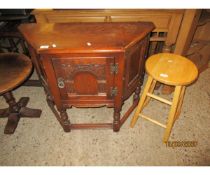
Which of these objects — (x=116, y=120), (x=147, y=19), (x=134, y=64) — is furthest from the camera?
(x=116, y=120)

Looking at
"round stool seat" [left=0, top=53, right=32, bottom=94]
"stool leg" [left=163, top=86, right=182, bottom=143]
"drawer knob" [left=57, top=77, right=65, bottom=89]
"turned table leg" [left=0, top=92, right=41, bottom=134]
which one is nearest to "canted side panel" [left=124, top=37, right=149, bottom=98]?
Result: "stool leg" [left=163, top=86, right=182, bottom=143]

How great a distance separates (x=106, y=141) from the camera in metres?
1.71

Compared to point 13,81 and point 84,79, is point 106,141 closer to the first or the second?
point 84,79

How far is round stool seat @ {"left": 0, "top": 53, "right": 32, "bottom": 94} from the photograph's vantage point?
1398 mm

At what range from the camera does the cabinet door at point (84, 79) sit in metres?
1.15

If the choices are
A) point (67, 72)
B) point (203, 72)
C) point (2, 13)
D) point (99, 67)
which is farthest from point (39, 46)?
point (203, 72)

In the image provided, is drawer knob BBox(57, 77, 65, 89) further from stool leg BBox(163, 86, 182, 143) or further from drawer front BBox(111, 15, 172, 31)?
stool leg BBox(163, 86, 182, 143)

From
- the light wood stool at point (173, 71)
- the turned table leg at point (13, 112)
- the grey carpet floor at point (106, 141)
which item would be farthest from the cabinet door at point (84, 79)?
the turned table leg at point (13, 112)

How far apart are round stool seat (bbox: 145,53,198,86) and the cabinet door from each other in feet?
1.22

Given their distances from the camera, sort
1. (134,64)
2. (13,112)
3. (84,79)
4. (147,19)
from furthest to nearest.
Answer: (13,112) → (147,19) → (134,64) → (84,79)

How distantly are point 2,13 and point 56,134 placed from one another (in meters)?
1.40

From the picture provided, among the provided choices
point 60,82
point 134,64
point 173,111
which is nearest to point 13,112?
point 60,82

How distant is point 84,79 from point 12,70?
713mm

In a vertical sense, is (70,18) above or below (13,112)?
above
